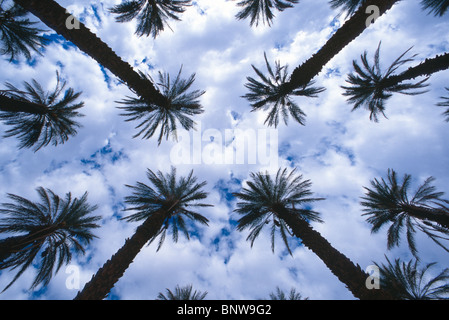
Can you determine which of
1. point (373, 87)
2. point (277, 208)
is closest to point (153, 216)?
point (277, 208)

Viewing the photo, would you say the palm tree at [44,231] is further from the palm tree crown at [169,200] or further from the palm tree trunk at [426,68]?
the palm tree trunk at [426,68]

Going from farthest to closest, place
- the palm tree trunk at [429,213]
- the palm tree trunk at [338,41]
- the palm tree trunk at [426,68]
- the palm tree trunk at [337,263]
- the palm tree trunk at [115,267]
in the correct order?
the palm tree trunk at [429,213], the palm tree trunk at [426,68], the palm tree trunk at [338,41], the palm tree trunk at [337,263], the palm tree trunk at [115,267]

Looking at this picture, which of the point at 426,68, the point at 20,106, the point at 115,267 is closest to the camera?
the point at 115,267

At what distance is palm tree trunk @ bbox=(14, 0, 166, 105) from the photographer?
5.45m

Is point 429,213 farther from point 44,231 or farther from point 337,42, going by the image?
point 44,231

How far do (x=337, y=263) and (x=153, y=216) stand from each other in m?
6.47

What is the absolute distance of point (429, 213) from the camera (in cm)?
888

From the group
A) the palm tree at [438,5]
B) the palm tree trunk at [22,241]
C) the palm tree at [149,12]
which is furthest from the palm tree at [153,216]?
the palm tree at [438,5]

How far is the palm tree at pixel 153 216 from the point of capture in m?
5.83

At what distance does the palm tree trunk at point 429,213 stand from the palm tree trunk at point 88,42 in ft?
39.5

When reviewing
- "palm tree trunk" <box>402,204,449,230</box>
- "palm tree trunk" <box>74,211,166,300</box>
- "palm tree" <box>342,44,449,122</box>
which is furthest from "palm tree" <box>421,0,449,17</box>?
"palm tree trunk" <box>74,211,166,300</box>
